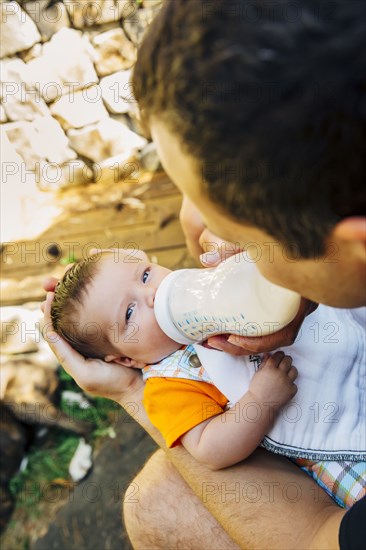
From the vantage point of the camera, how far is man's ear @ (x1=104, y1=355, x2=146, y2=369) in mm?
1619

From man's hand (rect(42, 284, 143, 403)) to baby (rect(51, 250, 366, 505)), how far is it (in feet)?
0.08

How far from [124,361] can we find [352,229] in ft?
3.23

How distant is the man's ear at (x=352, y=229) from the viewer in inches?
30.5

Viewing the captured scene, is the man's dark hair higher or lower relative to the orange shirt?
higher

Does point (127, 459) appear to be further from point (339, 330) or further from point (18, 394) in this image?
point (339, 330)

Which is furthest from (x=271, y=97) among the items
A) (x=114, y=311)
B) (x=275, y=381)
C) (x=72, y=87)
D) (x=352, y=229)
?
(x=72, y=87)

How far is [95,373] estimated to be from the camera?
1581 millimetres

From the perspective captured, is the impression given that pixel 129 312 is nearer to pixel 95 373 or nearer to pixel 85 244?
pixel 95 373

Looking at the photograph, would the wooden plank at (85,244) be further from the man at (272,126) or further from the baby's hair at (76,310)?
the man at (272,126)

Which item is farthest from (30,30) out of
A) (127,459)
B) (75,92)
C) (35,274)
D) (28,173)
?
(127,459)

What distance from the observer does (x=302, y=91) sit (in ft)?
2.25

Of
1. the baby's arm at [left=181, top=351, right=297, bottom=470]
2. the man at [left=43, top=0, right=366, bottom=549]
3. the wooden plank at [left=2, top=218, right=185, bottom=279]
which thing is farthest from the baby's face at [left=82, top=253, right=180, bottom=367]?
the wooden plank at [left=2, top=218, right=185, bottom=279]

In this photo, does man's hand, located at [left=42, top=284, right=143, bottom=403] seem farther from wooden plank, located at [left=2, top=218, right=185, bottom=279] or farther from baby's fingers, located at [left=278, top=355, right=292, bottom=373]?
wooden plank, located at [left=2, top=218, right=185, bottom=279]

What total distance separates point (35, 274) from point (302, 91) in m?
3.02
